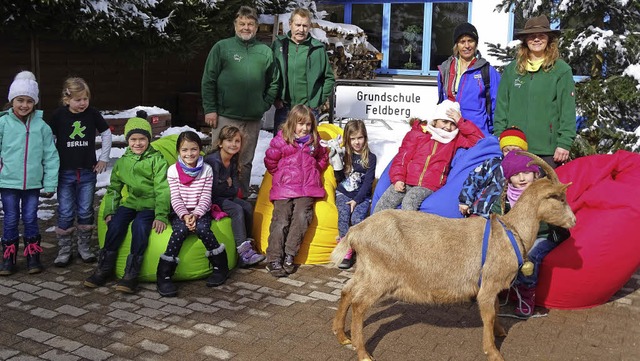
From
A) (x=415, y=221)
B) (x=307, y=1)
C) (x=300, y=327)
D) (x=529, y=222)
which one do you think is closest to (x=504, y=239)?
(x=529, y=222)

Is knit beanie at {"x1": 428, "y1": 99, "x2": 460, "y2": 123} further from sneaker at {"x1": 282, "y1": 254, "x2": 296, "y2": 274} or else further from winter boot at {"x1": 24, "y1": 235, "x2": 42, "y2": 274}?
winter boot at {"x1": 24, "y1": 235, "x2": 42, "y2": 274}

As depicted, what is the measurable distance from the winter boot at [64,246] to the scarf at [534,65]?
14.4 ft

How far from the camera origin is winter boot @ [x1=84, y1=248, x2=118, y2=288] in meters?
5.90

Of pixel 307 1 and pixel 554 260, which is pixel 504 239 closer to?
pixel 554 260

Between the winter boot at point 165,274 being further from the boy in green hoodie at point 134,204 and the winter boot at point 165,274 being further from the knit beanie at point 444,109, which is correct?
the knit beanie at point 444,109

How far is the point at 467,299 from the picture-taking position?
4.70 m

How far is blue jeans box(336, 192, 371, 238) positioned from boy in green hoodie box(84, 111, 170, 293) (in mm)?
1720

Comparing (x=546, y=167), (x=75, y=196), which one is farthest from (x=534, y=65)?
(x=75, y=196)

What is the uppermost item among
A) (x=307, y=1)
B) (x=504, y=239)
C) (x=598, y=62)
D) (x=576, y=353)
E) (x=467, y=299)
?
(x=307, y=1)

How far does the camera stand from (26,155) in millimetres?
6062

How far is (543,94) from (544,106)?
0.10m

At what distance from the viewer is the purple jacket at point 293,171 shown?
6.64 m

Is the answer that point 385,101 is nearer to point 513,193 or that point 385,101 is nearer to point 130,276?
point 513,193

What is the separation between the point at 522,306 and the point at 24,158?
4342mm
